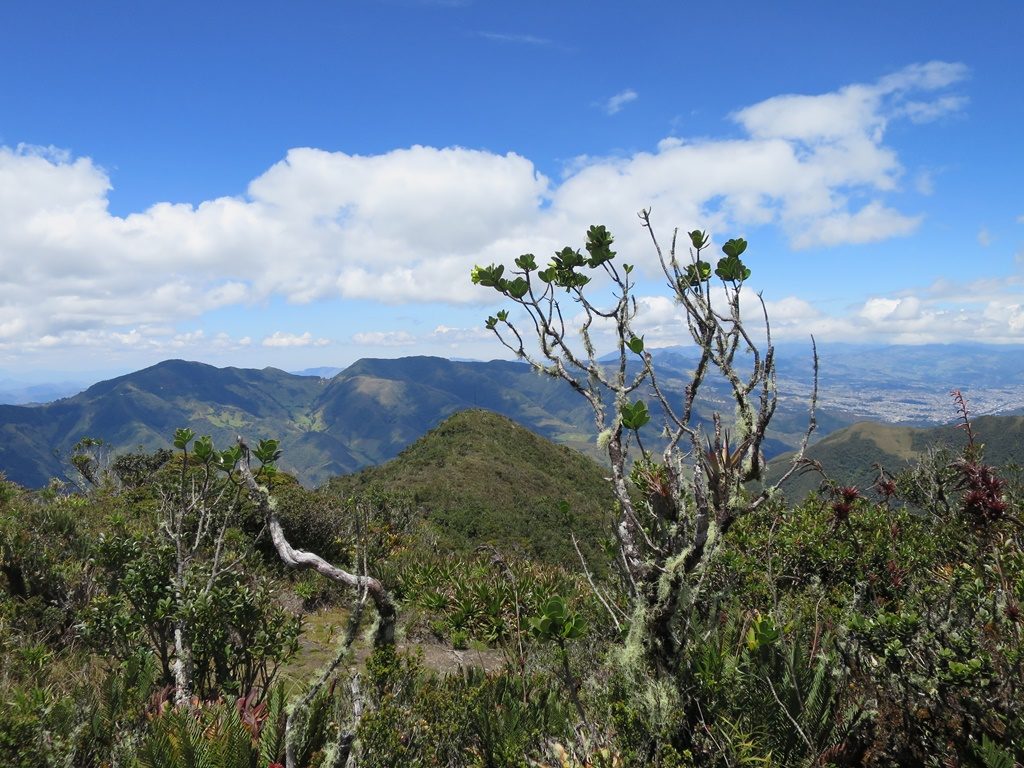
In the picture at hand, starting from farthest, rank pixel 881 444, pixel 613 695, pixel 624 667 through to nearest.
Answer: pixel 881 444
pixel 613 695
pixel 624 667

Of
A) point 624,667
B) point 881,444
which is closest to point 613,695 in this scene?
point 624,667

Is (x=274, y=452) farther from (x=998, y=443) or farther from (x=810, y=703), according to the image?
(x=998, y=443)

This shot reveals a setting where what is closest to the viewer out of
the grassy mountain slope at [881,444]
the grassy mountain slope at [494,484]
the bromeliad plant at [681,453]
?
the bromeliad plant at [681,453]

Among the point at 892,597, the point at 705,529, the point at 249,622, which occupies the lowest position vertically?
the point at 892,597

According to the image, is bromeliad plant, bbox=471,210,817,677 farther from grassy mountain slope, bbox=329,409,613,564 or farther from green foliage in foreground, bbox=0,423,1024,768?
grassy mountain slope, bbox=329,409,613,564

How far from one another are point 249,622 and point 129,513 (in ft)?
30.6

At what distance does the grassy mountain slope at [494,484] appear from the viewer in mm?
36188

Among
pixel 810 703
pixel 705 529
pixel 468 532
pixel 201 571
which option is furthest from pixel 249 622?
pixel 468 532

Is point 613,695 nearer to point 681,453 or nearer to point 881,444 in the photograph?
point 681,453

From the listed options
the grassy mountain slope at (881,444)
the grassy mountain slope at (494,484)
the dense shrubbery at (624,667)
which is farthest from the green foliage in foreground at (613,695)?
the grassy mountain slope at (881,444)

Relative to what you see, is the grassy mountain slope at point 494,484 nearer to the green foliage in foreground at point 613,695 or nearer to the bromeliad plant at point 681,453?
the green foliage in foreground at point 613,695

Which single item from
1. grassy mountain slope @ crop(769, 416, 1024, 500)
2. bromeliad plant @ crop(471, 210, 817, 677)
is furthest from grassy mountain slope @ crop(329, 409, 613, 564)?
grassy mountain slope @ crop(769, 416, 1024, 500)

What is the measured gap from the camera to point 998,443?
13050cm

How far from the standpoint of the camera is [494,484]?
56.7 meters
